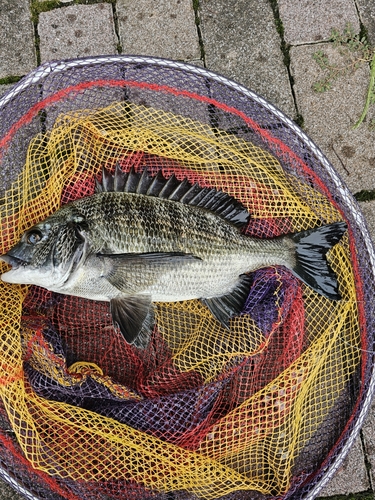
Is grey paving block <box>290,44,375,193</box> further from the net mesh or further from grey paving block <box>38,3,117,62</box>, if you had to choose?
grey paving block <box>38,3,117,62</box>

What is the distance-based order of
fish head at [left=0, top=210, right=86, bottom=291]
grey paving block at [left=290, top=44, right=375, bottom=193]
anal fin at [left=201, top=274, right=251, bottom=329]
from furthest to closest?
grey paving block at [left=290, top=44, right=375, bottom=193]
anal fin at [left=201, top=274, right=251, bottom=329]
fish head at [left=0, top=210, right=86, bottom=291]

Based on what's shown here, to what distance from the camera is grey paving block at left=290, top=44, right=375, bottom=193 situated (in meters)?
3.71

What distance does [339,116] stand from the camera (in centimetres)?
375

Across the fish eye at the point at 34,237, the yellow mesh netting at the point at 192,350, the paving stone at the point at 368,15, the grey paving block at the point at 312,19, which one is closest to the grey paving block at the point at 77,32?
the yellow mesh netting at the point at 192,350

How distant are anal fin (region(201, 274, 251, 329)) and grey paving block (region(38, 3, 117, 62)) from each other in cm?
206

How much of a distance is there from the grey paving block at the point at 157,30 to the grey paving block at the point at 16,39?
2.27 ft

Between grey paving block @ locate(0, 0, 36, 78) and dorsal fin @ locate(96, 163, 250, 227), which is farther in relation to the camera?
grey paving block @ locate(0, 0, 36, 78)

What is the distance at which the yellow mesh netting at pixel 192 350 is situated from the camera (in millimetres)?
2967

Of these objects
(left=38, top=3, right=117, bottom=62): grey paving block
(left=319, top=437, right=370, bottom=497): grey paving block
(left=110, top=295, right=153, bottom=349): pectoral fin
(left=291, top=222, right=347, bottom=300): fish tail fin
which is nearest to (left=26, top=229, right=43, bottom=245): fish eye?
(left=110, top=295, right=153, bottom=349): pectoral fin

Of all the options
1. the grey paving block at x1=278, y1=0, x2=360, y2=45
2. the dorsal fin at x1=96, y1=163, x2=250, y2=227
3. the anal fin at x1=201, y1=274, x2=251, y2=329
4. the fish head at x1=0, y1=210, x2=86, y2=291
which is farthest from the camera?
the grey paving block at x1=278, y1=0, x2=360, y2=45

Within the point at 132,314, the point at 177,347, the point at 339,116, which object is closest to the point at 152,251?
the point at 132,314

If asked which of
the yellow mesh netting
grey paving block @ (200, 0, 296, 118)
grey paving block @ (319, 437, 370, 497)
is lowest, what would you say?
grey paving block @ (319, 437, 370, 497)

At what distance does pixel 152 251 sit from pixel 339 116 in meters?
1.91

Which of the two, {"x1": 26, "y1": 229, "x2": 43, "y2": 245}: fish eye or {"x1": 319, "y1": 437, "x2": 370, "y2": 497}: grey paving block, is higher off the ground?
{"x1": 26, "y1": 229, "x2": 43, "y2": 245}: fish eye
